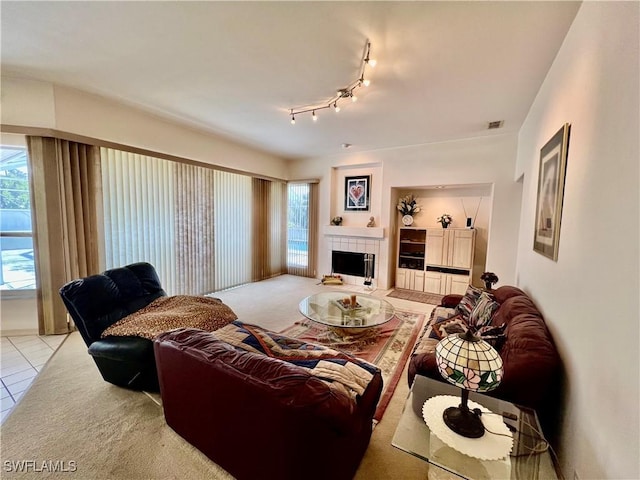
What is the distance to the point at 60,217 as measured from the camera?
295 cm

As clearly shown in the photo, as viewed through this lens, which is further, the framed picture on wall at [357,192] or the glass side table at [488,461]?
the framed picture on wall at [357,192]

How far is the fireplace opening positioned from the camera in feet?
17.7

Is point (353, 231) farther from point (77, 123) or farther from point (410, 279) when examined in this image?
point (77, 123)

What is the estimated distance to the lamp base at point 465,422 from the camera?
1188 millimetres

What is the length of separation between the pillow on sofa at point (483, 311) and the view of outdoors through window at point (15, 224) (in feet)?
16.3

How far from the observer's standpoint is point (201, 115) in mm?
3508

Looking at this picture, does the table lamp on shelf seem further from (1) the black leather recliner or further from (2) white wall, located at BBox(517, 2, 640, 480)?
(1) the black leather recliner

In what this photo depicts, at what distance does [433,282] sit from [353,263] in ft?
5.40

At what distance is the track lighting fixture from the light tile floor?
378 cm

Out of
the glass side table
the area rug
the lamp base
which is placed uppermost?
the lamp base

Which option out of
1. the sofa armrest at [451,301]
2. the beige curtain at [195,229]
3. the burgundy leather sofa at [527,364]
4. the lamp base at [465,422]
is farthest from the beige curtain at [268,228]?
the lamp base at [465,422]

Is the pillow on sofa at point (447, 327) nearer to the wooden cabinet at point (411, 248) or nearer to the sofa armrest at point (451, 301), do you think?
the sofa armrest at point (451, 301)

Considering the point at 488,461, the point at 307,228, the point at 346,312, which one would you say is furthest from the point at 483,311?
the point at 307,228

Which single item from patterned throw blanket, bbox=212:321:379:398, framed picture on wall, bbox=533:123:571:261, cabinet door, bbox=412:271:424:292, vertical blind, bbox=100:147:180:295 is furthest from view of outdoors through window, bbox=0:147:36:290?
cabinet door, bbox=412:271:424:292
